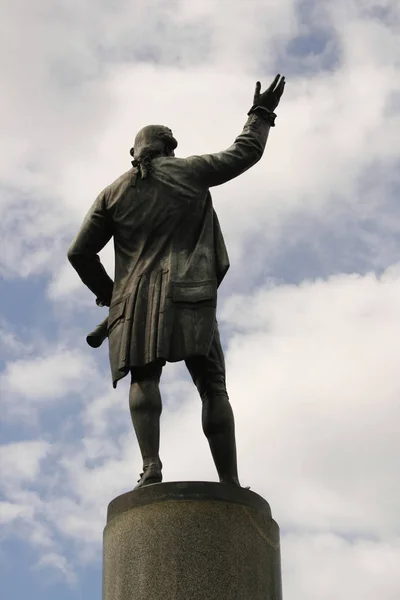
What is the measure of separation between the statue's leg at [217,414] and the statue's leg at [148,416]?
1.48 ft

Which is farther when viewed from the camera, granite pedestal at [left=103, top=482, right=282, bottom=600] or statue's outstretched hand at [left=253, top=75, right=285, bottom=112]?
statue's outstretched hand at [left=253, top=75, right=285, bottom=112]

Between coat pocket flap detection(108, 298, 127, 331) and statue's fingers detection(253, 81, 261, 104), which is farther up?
statue's fingers detection(253, 81, 261, 104)

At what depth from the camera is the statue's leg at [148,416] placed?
895 centimetres

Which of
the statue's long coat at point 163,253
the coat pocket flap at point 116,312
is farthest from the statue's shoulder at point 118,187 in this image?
the coat pocket flap at point 116,312

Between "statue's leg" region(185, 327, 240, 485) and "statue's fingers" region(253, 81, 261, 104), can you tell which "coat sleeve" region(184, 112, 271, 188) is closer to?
"statue's fingers" region(253, 81, 261, 104)

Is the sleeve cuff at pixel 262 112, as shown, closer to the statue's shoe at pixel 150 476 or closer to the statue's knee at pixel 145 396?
the statue's knee at pixel 145 396

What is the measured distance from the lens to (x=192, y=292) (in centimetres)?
937

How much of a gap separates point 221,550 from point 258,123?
4.33 metres

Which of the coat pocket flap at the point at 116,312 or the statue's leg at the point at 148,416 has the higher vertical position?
the coat pocket flap at the point at 116,312

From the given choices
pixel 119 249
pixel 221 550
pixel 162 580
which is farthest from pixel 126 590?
pixel 119 249

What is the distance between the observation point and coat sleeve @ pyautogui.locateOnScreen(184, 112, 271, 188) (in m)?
9.84

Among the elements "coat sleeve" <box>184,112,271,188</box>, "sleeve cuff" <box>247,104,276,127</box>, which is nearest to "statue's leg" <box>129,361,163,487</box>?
"coat sleeve" <box>184,112,271,188</box>

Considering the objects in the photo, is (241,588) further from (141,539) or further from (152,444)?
(152,444)

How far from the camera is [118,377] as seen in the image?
30.4 feet
